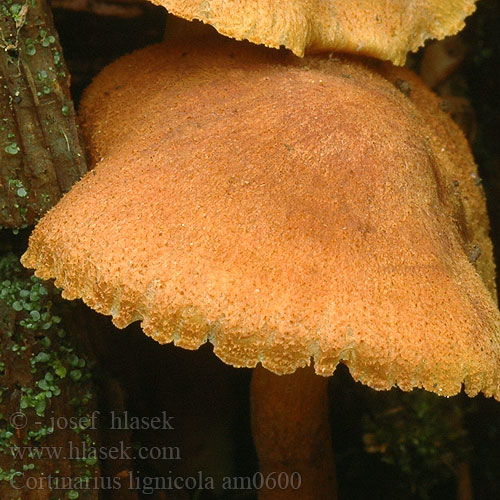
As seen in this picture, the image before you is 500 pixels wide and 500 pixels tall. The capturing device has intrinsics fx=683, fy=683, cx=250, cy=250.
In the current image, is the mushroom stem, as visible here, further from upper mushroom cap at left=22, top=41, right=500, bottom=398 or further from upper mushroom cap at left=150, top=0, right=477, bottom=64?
upper mushroom cap at left=150, top=0, right=477, bottom=64

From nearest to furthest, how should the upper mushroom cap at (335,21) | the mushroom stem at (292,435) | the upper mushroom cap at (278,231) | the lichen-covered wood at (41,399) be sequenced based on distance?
the upper mushroom cap at (278,231) → the upper mushroom cap at (335,21) → the lichen-covered wood at (41,399) → the mushroom stem at (292,435)

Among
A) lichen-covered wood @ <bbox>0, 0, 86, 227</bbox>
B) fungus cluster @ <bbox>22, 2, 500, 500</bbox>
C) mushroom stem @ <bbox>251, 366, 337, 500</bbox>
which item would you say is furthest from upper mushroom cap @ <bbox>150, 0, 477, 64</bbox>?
mushroom stem @ <bbox>251, 366, 337, 500</bbox>

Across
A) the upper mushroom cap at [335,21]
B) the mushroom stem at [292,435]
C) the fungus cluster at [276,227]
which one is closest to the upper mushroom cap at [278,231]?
the fungus cluster at [276,227]

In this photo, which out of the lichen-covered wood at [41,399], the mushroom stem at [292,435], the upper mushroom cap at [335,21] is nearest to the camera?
the upper mushroom cap at [335,21]

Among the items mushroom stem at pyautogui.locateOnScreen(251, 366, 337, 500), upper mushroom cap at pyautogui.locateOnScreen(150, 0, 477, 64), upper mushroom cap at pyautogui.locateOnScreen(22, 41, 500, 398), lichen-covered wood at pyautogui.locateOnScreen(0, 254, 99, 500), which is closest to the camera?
upper mushroom cap at pyautogui.locateOnScreen(22, 41, 500, 398)

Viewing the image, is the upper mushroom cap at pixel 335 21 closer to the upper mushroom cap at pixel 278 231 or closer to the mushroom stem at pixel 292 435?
the upper mushroom cap at pixel 278 231

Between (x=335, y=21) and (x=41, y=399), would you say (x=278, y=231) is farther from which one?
(x=41, y=399)

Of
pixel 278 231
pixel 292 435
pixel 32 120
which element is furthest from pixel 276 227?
pixel 292 435
